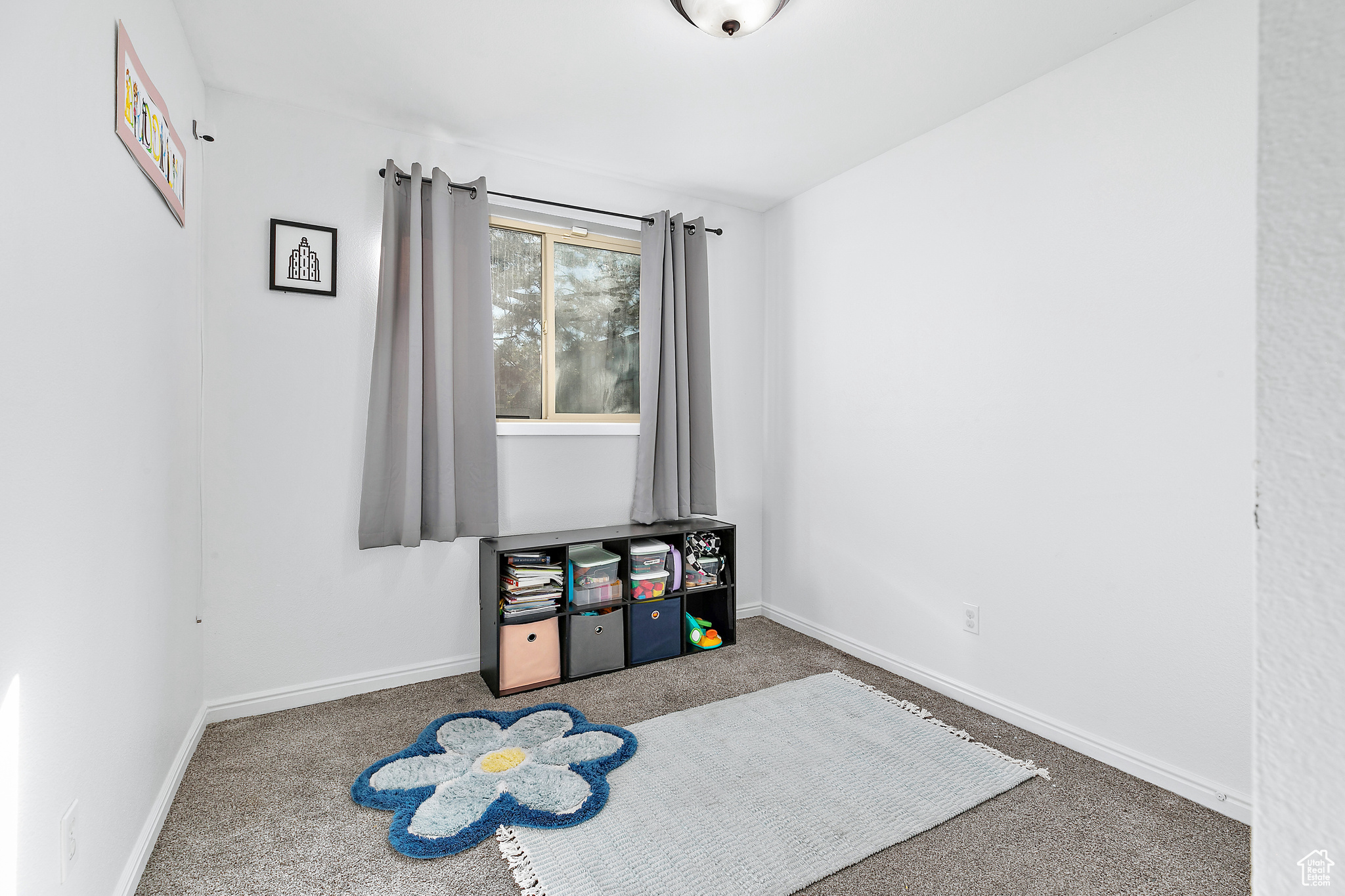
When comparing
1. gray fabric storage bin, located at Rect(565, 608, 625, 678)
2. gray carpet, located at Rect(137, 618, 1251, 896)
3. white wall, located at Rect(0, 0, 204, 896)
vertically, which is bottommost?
gray carpet, located at Rect(137, 618, 1251, 896)

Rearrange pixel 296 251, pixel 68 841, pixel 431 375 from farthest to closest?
pixel 431 375 < pixel 296 251 < pixel 68 841

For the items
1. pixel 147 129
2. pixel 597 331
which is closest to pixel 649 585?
pixel 597 331

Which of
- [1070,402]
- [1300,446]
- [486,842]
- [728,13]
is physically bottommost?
[486,842]

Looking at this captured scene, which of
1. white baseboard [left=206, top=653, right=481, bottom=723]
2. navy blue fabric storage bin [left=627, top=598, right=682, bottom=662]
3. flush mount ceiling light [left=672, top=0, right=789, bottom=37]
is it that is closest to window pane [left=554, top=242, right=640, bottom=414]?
navy blue fabric storage bin [left=627, top=598, right=682, bottom=662]

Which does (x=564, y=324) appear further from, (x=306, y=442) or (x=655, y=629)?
(x=655, y=629)

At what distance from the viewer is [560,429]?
313cm

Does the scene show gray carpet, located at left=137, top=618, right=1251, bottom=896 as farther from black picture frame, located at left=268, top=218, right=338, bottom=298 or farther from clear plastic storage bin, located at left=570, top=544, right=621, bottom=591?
black picture frame, located at left=268, top=218, right=338, bottom=298

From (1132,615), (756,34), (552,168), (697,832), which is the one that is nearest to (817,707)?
(697,832)

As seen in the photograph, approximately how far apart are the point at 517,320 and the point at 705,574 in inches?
60.8

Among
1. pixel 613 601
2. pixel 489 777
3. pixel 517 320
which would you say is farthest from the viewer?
pixel 517 320

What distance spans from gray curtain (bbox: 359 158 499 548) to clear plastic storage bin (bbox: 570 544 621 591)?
403mm

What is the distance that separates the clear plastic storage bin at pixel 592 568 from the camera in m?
2.90

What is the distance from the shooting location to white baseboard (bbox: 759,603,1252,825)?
6.20ft

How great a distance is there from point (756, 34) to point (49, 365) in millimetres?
2051
